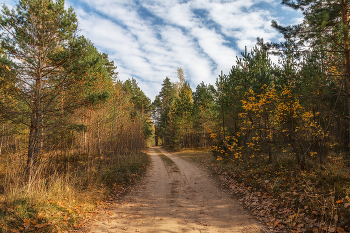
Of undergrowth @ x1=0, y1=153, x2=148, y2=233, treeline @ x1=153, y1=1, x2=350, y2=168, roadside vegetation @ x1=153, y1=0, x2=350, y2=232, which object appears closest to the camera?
undergrowth @ x1=0, y1=153, x2=148, y2=233

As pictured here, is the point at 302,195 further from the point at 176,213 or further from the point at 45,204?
the point at 45,204

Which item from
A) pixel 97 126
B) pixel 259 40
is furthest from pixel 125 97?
pixel 259 40

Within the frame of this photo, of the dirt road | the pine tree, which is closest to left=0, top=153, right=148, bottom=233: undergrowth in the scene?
the dirt road

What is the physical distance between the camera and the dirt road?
15.4ft

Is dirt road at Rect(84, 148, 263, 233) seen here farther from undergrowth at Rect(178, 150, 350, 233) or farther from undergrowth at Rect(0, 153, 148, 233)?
undergrowth at Rect(178, 150, 350, 233)

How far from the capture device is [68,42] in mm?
7586

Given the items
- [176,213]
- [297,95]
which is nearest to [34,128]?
[176,213]

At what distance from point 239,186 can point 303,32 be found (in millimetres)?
6837

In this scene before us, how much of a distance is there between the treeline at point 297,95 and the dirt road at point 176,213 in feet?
10.2

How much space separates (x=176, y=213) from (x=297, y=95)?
23.0ft

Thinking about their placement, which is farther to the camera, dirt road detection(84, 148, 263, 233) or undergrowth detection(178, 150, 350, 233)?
dirt road detection(84, 148, 263, 233)

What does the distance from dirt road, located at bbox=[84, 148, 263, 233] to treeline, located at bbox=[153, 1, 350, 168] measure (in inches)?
122

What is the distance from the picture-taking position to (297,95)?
7816 millimetres

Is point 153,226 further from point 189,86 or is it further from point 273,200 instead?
point 189,86
